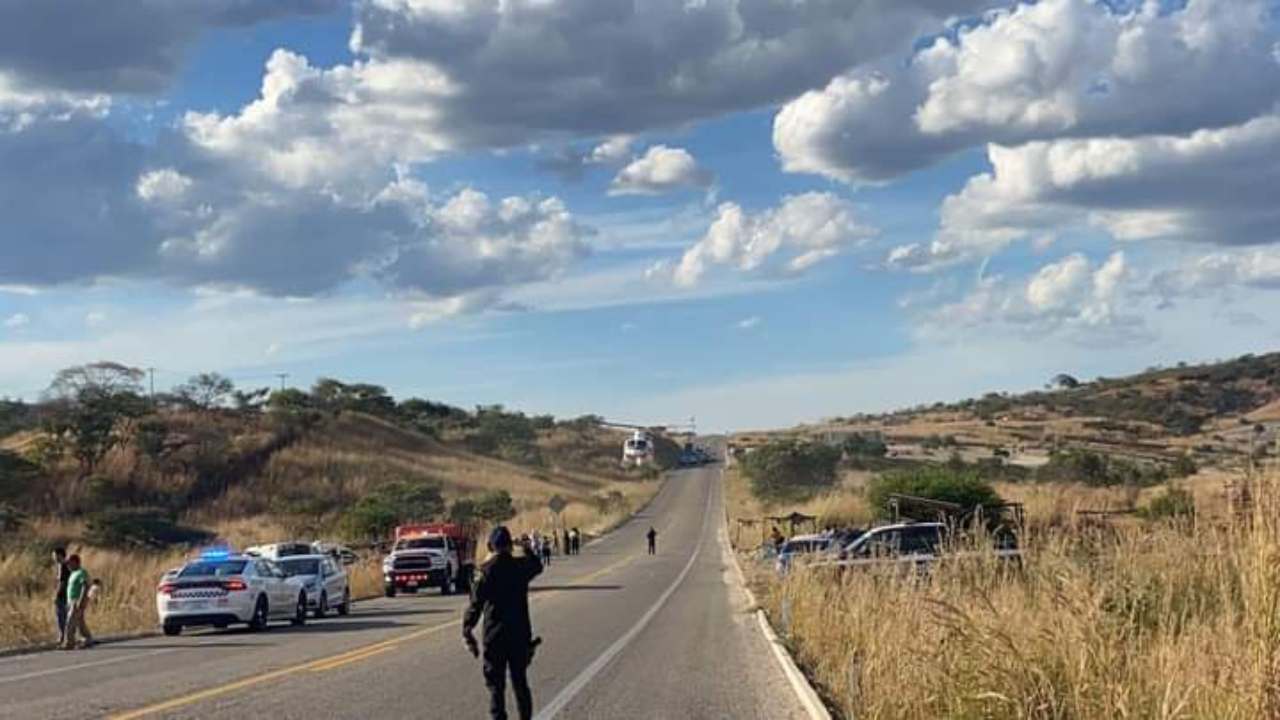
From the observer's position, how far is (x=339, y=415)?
145250 millimetres

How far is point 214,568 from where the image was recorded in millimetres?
27234

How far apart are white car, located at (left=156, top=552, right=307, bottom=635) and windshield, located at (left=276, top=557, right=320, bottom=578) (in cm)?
413

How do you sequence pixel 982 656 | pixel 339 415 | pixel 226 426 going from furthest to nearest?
1. pixel 339 415
2. pixel 226 426
3. pixel 982 656

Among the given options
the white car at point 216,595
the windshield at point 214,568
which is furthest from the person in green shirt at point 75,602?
the windshield at point 214,568

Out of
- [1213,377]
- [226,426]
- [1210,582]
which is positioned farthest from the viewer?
[226,426]

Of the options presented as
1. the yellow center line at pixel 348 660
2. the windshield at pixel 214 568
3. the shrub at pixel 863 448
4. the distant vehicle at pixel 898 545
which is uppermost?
the shrub at pixel 863 448

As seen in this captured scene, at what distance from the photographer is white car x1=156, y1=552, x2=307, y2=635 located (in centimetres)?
2650

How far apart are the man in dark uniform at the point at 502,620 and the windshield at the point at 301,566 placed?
20.9 m

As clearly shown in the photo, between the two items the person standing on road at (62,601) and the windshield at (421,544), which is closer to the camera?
the person standing on road at (62,601)

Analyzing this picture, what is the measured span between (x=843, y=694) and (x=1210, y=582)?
4535 millimetres

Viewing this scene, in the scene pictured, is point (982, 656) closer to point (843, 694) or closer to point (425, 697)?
point (843, 694)

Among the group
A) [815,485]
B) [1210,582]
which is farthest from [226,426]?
[1210,582]

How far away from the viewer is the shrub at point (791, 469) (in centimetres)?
11019

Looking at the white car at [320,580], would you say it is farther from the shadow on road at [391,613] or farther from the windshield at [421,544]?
the windshield at [421,544]
